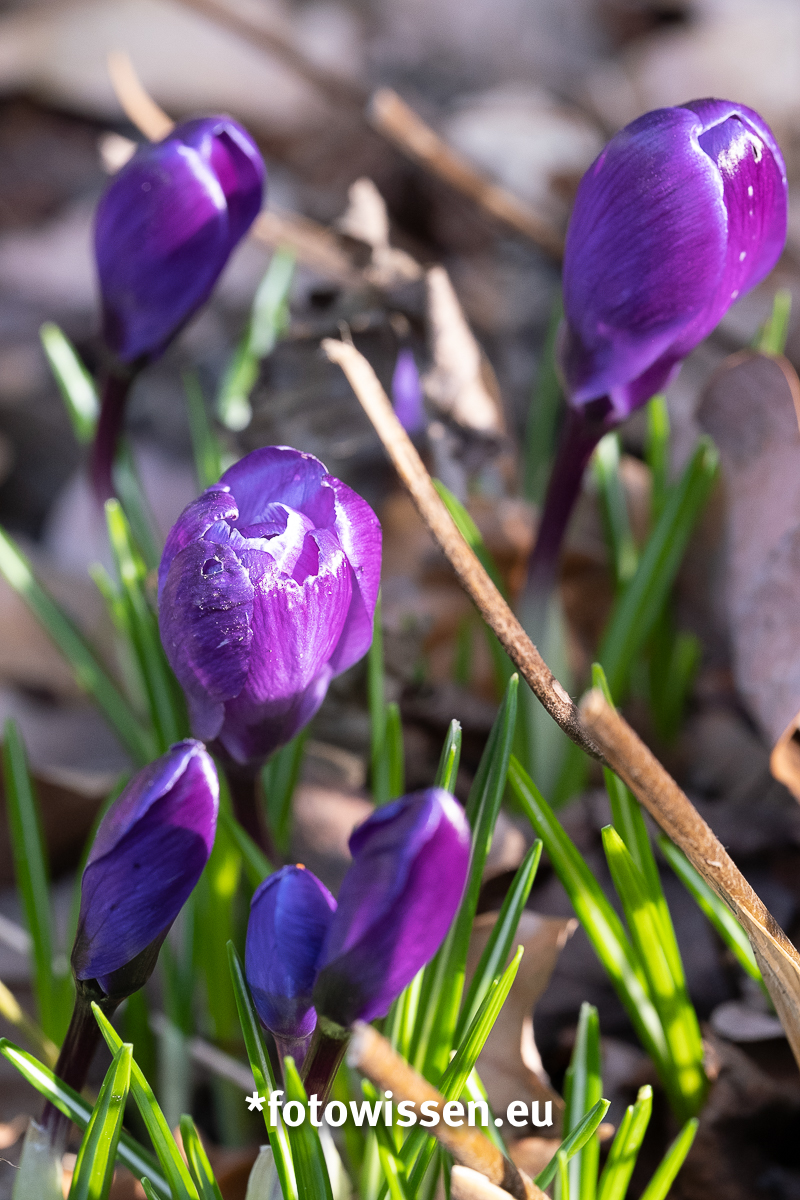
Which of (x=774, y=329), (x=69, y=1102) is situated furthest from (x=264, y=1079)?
(x=774, y=329)

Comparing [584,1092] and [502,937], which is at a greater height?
[502,937]

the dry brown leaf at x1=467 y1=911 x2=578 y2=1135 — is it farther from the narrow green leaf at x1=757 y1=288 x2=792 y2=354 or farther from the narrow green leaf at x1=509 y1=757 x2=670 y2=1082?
the narrow green leaf at x1=757 y1=288 x2=792 y2=354

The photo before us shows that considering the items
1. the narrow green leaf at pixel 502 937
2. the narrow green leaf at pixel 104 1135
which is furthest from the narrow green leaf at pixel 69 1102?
the narrow green leaf at pixel 502 937

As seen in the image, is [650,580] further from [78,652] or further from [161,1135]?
[161,1135]

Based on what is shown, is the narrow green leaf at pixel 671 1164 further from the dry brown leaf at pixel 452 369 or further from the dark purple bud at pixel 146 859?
the dry brown leaf at pixel 452 369

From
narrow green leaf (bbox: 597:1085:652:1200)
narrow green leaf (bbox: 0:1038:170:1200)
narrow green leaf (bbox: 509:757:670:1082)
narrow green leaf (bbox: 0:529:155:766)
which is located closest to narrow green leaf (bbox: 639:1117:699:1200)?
narrow green leaf (bbox: 597:1085:652:1200)
